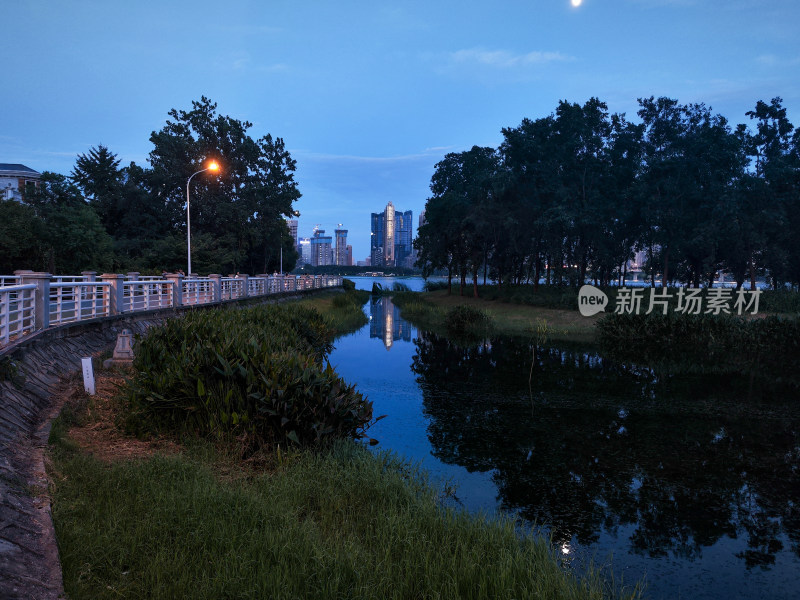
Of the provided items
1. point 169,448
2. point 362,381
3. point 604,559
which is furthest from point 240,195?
point 604,559

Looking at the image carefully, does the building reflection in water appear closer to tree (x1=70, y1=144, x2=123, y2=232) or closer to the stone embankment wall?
the stone embankment wall

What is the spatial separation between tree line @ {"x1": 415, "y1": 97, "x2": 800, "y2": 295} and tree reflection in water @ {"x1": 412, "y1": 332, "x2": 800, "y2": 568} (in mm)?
25370

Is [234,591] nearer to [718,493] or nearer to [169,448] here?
[169,448]

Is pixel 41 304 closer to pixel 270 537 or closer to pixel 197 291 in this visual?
pixel 270 537

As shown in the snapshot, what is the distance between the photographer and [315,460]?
8.24 meters

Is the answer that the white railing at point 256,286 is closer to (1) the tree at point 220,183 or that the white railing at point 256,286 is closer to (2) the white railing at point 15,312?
(1) the tree at point 220,183

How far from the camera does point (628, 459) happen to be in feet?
34.8

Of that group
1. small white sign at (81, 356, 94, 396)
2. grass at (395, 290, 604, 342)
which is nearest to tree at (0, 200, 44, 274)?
grass at (395, 290, 604, 342)

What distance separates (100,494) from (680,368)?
21189 millimetres

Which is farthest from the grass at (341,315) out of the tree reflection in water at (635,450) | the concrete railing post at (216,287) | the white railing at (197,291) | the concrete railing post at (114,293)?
the concrete railing post at (114,293)

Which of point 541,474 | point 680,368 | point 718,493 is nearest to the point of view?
point 718,493

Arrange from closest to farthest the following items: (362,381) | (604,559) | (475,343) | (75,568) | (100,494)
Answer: (75,568) < (100,494) < (604,559) < (362,381) < (475,343)

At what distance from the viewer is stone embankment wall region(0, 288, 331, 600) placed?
4.21 m

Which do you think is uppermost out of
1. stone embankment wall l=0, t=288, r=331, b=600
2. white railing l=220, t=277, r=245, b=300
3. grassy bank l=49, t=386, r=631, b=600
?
white railing l=220, t=277, r=245, b=300
